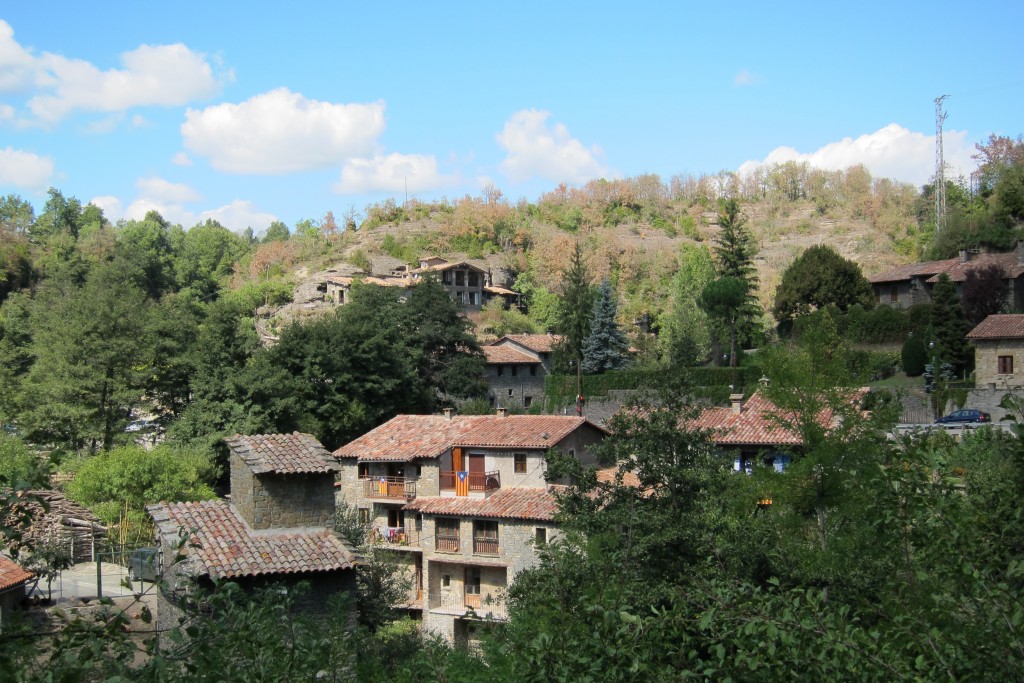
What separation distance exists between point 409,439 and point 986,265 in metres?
30.6

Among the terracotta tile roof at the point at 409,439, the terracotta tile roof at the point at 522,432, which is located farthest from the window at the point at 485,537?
the terracotta tile roof at the point at 409,439

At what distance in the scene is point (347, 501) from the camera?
34406 mm

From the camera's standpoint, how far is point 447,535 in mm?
30125

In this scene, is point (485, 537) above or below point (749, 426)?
below

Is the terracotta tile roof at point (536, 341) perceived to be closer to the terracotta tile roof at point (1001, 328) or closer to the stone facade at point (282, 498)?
the terracotta tile roof at point (1001, 328)

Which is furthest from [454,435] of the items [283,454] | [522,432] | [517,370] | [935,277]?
[935,277]

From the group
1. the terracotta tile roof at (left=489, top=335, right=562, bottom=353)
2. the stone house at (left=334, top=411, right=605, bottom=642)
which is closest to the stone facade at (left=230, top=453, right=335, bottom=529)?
the stone house at (left=334, top=411, right=605, bottom=642)

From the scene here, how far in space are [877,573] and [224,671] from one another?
8046 millimetres

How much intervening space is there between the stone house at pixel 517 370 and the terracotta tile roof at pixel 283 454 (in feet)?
119

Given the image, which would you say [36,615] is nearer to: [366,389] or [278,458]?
[278,458]

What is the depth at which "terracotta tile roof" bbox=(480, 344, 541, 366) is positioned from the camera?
2106 inches

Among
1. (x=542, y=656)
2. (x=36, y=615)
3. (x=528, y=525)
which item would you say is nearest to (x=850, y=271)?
(x=528, y=525)

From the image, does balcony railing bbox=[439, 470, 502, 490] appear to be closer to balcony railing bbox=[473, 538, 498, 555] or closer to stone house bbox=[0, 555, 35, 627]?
balcony railing bbox=[473, 538, 498, 555]

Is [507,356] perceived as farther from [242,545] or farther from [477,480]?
[242,545]
